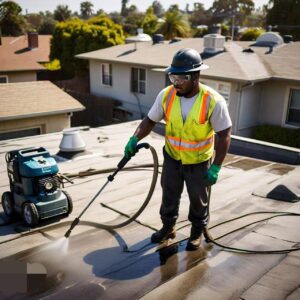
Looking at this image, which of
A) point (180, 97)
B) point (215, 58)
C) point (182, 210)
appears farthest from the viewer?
point (215, 58)

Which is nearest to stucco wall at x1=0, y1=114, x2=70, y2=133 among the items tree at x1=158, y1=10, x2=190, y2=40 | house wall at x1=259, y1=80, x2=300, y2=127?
house wall at x1=259, y1=80, x2=300, y2=127

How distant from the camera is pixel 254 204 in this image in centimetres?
482

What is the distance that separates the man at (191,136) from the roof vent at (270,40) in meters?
15.1

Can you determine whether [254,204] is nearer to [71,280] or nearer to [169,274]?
[169,274]

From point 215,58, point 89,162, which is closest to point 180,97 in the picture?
point 89,162

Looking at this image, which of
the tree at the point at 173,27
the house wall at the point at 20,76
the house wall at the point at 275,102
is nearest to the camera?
the house wall at the point at 275,102

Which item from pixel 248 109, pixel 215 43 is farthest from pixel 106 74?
pixel 248 109

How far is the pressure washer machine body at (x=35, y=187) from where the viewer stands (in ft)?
13.2

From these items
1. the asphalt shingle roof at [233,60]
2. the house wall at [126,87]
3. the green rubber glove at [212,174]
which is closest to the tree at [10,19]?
the house wall at [126,87]

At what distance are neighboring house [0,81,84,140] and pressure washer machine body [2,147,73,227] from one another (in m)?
8.02

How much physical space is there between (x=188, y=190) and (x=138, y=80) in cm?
1596

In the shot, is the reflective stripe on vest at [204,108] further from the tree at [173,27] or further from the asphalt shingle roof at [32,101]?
the tree at [173,27]

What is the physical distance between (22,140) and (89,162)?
96.9 inches

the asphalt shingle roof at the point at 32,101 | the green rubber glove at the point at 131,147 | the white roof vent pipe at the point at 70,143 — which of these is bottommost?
the asphalt shingle roof at the point at 32,101
